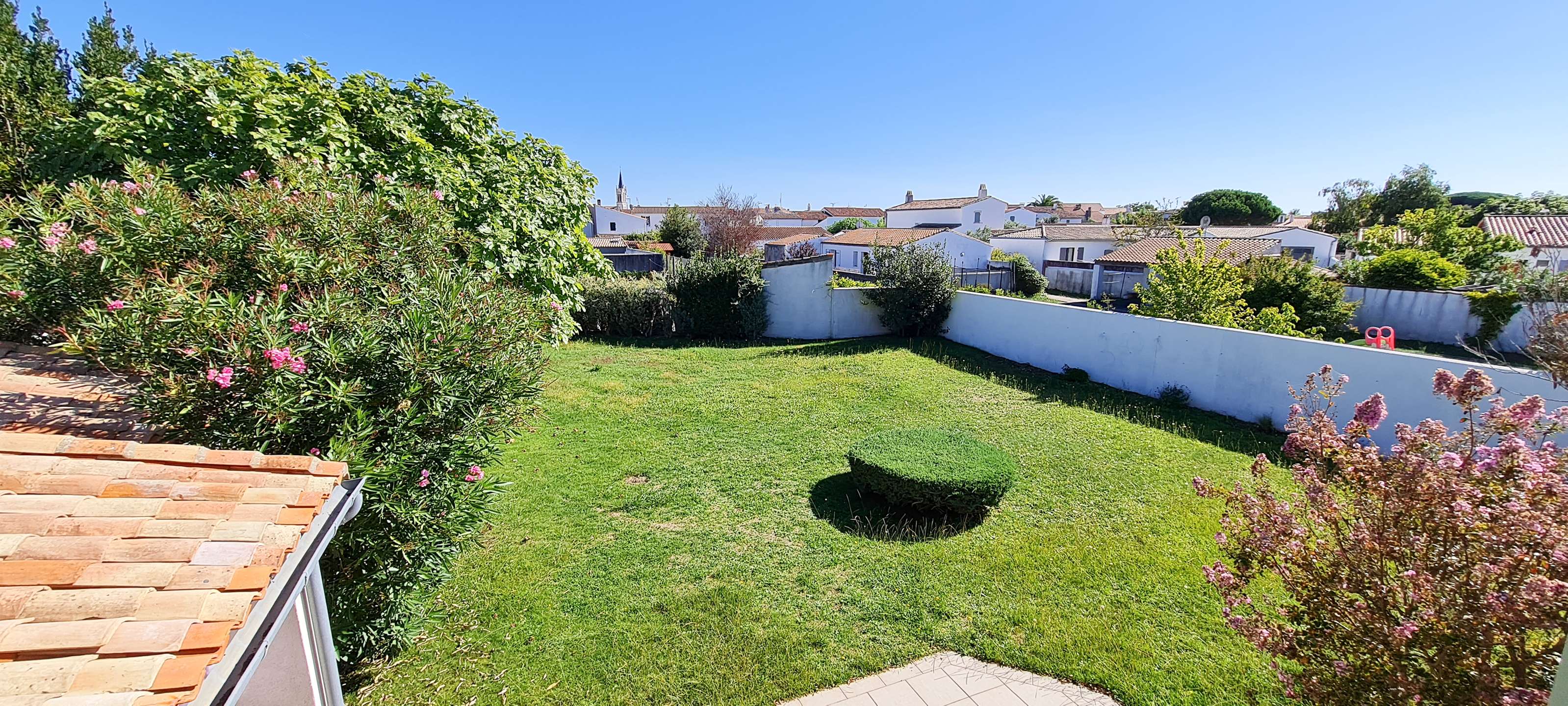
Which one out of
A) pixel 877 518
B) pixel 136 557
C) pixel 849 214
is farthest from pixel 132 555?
pixel 849 214

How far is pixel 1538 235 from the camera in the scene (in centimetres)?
2239

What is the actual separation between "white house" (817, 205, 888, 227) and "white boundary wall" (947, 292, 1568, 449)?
52.0 meters

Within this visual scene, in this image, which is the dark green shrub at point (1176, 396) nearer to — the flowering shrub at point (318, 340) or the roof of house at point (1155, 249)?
the flowering shrub at point (318, 340)

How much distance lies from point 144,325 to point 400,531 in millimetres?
1636

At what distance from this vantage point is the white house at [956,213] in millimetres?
51969

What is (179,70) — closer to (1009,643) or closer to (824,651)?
(824,651)

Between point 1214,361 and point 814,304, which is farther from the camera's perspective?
point 814,304

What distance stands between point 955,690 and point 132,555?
13.6 ft

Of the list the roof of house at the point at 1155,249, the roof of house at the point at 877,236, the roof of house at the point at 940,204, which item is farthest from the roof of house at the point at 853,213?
the roof of house at the point at 1155,249

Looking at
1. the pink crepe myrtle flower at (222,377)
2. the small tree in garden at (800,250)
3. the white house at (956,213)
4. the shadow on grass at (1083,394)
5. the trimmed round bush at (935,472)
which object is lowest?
the shadow on grass at (1083,394)

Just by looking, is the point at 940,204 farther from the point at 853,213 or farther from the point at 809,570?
the point at 809,570

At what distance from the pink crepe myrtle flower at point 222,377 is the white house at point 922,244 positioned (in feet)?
92.3

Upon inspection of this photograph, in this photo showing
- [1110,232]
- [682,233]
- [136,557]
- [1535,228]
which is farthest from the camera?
[682,233]

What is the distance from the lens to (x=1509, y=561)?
221 centimetres
